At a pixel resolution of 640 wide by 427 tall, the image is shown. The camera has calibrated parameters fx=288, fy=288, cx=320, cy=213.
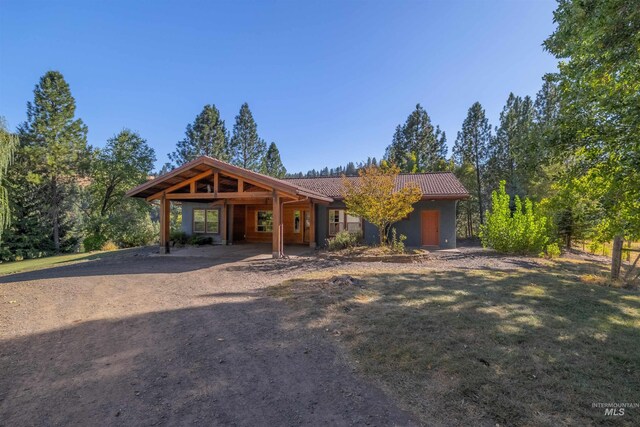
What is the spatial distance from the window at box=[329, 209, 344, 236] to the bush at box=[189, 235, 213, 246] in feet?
Result: 22.9

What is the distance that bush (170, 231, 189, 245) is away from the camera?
15.6 meters

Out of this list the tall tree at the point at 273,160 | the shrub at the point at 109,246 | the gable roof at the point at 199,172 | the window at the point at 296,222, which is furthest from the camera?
the tall tree at the point at 273,160

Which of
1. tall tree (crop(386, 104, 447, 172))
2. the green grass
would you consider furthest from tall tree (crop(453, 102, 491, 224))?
the green grass

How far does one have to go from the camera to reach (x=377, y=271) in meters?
8.24

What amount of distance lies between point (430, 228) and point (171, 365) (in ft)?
46.3

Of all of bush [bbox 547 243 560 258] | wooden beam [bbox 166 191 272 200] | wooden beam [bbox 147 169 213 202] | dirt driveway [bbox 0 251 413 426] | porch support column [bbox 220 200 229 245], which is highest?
wooden beam [bbox 147 169 213 202]

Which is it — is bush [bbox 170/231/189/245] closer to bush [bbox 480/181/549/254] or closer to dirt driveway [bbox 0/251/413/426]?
dirt driveway [bbox 0/251/413/426]

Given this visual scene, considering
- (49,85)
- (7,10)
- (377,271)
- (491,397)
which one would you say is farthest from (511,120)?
(49,85)

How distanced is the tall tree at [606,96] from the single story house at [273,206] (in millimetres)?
7665

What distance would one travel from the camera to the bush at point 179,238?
15623 millimetres

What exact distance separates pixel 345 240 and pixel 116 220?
18.0 m

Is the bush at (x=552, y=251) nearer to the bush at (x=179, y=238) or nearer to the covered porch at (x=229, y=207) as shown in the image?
the covered porch at (x=229, y=207)

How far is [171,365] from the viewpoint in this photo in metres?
3.22
